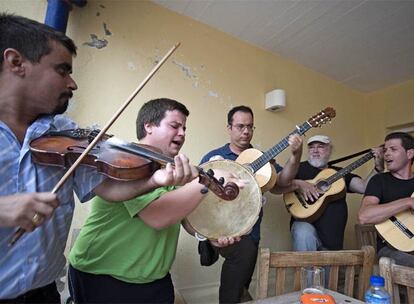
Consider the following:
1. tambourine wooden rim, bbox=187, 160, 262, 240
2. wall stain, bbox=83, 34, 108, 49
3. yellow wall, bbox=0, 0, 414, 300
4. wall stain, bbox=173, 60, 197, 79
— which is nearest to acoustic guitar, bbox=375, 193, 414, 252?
yellow wall, bbox=0, 0, 414, 300

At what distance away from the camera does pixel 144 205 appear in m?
0.89

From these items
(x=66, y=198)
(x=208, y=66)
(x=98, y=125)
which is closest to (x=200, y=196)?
(x=66, y=198)

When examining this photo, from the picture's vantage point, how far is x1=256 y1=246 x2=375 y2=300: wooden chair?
0.95 m

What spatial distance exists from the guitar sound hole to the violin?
1430 millimetres

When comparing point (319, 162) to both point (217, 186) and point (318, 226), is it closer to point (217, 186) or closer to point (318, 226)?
point (318, 226)

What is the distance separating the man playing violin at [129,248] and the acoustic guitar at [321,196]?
1.29 m

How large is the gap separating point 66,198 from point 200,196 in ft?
1.29

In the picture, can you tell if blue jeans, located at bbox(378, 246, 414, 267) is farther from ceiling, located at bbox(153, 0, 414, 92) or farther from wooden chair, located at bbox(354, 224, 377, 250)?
ceiling, located at bbox(153, 0, 414, 92)

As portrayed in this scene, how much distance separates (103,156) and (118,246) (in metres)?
0.37

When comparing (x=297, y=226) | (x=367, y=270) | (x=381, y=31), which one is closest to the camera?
(x=367, y=270)

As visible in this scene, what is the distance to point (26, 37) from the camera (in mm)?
736

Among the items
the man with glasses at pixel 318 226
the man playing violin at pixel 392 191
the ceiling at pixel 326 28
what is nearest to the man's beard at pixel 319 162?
the man with glasses at pixel 318 226

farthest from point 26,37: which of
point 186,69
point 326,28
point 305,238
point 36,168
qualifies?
point 326,28

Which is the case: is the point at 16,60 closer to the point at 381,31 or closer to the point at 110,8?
the point at 110,8
